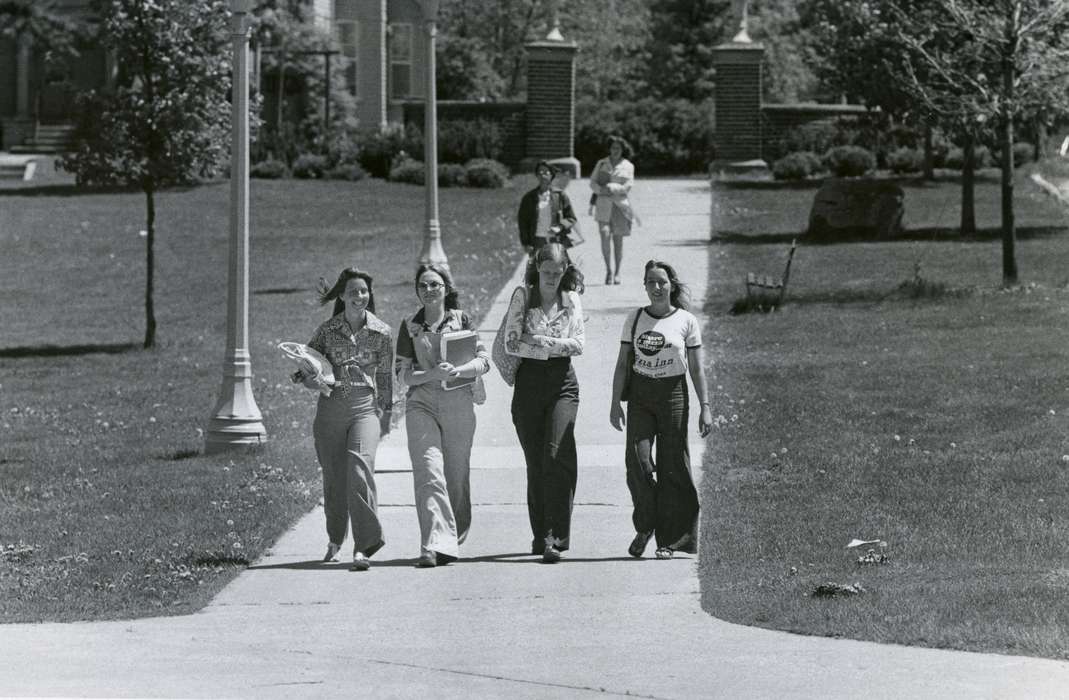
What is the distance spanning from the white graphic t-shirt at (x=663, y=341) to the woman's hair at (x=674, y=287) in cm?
6

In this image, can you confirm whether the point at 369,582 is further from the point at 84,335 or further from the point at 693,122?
the point at 693,122

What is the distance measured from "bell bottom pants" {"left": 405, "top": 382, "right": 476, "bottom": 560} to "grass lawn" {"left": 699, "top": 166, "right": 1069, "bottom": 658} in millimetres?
1486

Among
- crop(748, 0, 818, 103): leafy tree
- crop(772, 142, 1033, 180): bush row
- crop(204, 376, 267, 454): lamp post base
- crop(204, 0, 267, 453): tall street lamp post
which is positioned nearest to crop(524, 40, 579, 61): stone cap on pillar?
crop(772, 142, 1033, 180): bush row

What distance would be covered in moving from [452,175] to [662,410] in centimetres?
2830

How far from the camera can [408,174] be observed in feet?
132

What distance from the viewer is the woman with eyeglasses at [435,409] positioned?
11086 millimetres

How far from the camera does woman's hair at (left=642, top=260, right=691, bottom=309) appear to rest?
11.0 metres

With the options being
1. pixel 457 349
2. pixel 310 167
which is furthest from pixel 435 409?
pixel 310 167

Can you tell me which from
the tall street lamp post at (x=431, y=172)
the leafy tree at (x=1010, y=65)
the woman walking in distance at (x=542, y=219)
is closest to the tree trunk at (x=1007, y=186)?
the leafy tree at (x=1010, y=65)

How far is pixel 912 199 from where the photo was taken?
3469cm

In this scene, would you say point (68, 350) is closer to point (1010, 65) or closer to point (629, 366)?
point (1010, 65)

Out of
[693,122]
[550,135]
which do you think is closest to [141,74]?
[550,135]

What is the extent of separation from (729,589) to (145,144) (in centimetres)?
1458

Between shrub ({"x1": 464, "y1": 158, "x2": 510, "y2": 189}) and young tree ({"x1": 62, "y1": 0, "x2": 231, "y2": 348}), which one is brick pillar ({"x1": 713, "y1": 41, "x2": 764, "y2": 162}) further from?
young tree ({"x1": 62, "y1": 0, "x2": 231, "y2": 348})
